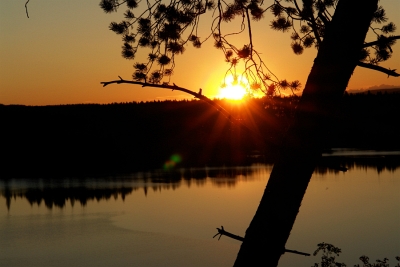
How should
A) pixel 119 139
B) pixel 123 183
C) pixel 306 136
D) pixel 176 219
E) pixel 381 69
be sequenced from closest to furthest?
pixel 306 136 < pixel 381 69 < pixel 176 219 < pixel 123 183 < pixel 119 139

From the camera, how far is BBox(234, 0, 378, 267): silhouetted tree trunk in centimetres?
175

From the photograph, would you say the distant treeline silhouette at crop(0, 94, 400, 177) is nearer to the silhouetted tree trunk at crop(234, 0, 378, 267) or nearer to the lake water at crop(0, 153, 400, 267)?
the lake water at crop(0, 153, 400, 267)

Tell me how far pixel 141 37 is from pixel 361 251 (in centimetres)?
910

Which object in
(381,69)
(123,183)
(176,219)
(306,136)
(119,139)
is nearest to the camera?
(306,136)

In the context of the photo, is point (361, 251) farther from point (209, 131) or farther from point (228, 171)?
point (209, 131)

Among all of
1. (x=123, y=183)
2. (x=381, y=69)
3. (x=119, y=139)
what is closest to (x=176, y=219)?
(x=123, y=183)

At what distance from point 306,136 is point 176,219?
1412 centimetres

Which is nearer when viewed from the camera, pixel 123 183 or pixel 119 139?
pixel 123 183

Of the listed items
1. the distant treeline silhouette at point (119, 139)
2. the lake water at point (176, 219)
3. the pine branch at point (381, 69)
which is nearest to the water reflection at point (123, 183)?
the lake water at point (176, 219)

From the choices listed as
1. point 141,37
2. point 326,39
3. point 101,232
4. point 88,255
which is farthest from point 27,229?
point 326,39

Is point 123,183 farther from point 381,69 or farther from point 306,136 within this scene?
point 306,136

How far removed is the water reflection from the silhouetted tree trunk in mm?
17345

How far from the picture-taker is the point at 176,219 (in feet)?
51.5

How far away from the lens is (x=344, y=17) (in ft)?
5.89
